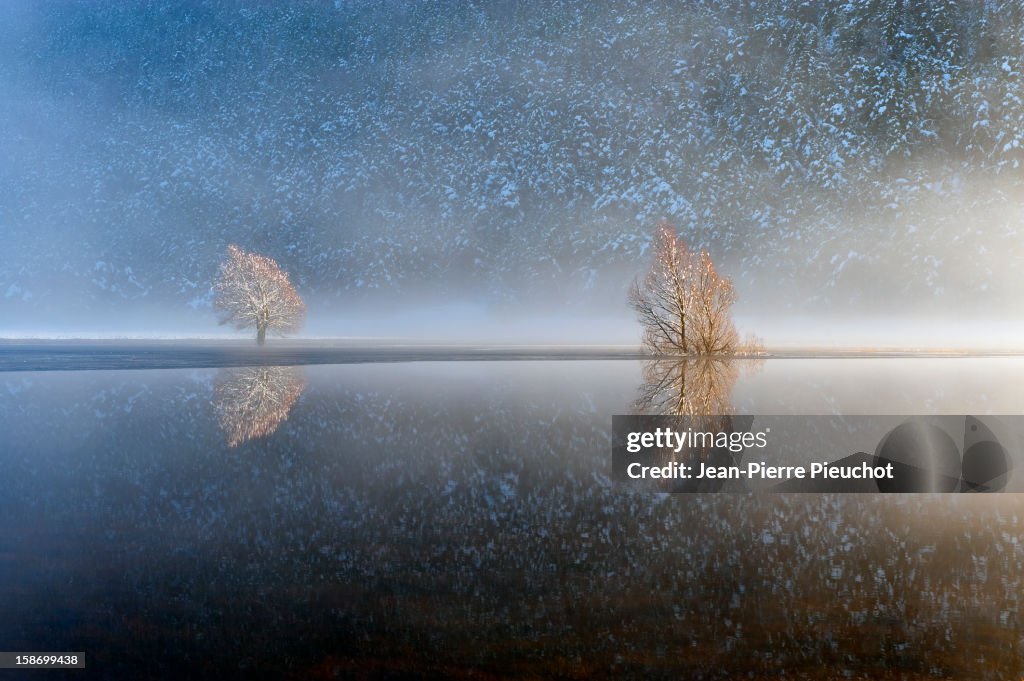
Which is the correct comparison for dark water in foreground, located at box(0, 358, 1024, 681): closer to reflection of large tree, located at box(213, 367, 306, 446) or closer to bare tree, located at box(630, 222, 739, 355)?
reflection of large tree, located at box(213, 367, 306, 446)

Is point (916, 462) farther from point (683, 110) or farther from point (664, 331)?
point (683, 110)

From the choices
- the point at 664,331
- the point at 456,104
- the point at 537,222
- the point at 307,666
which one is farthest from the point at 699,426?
the point at 456,104

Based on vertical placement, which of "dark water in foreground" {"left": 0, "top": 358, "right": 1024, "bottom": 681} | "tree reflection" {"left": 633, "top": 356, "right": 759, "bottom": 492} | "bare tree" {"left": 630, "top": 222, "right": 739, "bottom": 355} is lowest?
"dark water in foreground" {"left": 0, "top": 358, "right": 1024, "bottom": 681}

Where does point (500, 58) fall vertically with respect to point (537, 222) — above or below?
above

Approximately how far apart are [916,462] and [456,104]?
163017mm

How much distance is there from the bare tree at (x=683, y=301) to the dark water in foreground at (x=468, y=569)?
3940cm

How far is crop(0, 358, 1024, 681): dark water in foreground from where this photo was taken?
22.2 feet

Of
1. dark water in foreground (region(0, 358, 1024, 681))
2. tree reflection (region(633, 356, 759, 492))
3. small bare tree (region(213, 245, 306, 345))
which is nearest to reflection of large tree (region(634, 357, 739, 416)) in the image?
tree reflection (region(633, 356, 759, 492))

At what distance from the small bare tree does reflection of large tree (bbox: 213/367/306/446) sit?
3421 centimetres

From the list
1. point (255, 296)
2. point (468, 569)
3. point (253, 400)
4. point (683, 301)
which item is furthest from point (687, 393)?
point (255, 296)

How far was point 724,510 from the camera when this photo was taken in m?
11.8

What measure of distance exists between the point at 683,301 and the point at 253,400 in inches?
1464

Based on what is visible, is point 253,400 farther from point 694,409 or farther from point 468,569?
point 468,569

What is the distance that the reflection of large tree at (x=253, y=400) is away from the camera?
1986 cm
